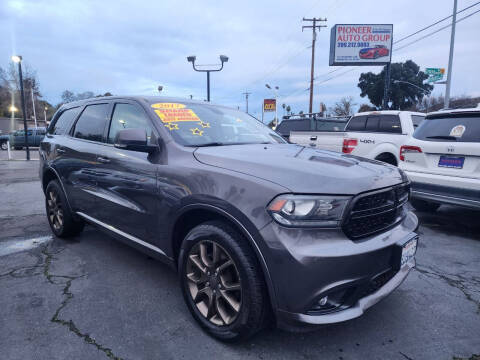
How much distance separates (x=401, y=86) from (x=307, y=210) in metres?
48.0

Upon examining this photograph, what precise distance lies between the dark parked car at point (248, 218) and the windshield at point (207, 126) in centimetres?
2

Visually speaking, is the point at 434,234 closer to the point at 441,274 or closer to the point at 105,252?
the point at 441,274

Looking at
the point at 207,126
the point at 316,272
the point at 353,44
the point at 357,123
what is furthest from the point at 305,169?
the point at 353,44

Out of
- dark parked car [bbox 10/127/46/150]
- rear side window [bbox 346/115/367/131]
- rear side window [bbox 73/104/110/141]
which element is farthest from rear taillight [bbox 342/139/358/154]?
dark parked car [bbox 10/127/46/150]

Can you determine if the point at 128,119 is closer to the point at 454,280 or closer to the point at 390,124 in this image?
the point at 454,280

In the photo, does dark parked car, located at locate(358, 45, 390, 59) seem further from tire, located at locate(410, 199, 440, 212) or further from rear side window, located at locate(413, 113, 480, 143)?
rear side window, located at locate(413, 113, 480, 143)

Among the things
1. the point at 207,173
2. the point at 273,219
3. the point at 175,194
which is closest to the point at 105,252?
the point at 175,194

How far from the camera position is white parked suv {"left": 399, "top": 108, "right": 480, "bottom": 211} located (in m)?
4.03

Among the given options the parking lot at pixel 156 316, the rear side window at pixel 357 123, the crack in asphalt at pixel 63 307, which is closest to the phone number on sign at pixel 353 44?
the rear side window at pixel 357 123

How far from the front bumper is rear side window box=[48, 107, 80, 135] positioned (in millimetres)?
3419

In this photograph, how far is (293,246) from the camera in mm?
1754

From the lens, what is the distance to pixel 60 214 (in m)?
4.12

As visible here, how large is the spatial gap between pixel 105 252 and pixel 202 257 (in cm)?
209

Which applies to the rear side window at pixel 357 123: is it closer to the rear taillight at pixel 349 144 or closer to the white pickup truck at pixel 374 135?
the white pickup truck at pixel 374 135
